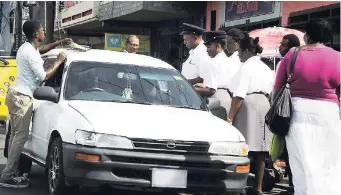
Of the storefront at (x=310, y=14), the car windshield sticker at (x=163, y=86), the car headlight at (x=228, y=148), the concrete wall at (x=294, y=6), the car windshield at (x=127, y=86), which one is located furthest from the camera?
the concrete wall at (x=294, y=6)

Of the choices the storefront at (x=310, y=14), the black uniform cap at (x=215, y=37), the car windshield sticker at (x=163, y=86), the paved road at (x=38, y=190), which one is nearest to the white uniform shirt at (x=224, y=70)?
the black uniform cap at (x=215, y=37)

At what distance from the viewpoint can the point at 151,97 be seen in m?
6.13

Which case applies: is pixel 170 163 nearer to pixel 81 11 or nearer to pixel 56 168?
pixel 56 168

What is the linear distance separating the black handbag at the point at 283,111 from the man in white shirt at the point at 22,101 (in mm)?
2839

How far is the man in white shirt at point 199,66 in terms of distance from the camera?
23.0ft

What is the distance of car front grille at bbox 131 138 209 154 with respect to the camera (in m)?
→ 4.96

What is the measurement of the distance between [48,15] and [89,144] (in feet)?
60.9

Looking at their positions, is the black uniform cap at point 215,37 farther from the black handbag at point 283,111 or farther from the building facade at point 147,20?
the building facade at point 147,20

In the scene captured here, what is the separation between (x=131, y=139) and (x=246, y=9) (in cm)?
1122

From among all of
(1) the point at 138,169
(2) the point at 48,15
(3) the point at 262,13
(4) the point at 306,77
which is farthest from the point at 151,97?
(2) the point at 48,15

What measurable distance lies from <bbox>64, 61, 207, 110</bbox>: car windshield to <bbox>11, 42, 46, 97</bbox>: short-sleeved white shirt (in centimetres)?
44

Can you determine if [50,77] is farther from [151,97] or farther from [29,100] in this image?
[151,97]

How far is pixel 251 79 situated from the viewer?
644cm

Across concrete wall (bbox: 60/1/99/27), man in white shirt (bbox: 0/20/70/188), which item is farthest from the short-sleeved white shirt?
concrete wall (bbox: 60/1/99/27)
